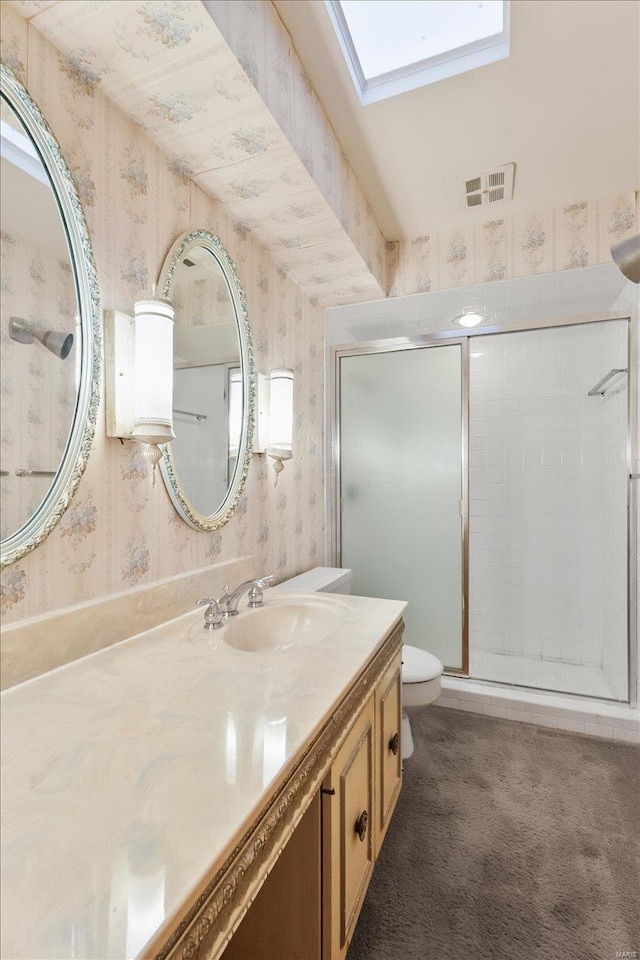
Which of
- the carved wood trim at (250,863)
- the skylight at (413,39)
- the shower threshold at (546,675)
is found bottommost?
the shower threshold at (546,675)

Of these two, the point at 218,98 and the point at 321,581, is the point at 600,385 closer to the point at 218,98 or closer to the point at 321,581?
the point at 321,581

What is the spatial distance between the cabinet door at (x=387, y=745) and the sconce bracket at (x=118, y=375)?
973mm

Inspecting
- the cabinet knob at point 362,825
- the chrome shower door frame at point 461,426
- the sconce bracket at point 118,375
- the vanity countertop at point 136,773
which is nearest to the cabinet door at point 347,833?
the cabinet knob at point 362,825

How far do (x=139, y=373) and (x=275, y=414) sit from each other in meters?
0.81

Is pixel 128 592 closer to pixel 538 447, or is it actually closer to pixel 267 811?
pixel 267 811

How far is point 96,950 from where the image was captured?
0.38 meters

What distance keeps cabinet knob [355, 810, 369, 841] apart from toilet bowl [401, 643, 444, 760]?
695 mm

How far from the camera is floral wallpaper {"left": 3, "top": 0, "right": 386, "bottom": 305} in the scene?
3.23 ft

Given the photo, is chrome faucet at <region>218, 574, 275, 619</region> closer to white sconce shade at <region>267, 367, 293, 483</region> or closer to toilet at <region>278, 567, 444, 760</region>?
toilet at <region>278, 567, 444, 760</region>

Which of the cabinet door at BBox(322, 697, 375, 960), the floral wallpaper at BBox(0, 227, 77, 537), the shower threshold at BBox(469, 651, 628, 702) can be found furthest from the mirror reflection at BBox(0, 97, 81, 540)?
the shower threshold at BBox(469, 651, 628, 702)

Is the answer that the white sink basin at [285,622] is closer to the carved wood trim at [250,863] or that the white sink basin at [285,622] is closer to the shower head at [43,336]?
the carved wood trim at [250,863]

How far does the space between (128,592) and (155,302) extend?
29.5 inches

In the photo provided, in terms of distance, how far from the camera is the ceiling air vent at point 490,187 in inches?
80.4

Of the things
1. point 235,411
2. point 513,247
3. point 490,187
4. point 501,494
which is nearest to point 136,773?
point 235,411
